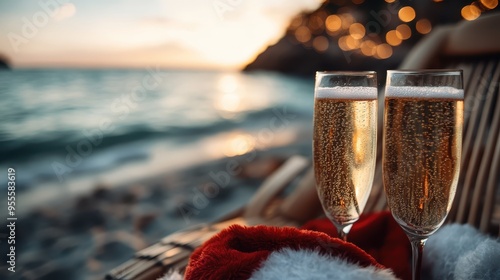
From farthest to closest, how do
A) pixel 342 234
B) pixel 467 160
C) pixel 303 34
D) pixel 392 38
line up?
pixel 303 34 → pixel 392 38 → pixel 467 160 → pixel 342 234

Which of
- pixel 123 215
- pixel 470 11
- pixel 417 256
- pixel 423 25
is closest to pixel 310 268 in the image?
pixel 417 256

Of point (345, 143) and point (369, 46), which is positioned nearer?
point (345, 143)

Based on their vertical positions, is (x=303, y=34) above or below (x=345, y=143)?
above

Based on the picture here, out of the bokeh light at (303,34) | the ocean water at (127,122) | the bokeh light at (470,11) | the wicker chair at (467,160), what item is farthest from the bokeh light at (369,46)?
the wicker chair at (467,160)

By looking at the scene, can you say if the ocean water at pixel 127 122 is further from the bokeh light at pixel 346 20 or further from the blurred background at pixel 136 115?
the bokeh light at pixel 346 20

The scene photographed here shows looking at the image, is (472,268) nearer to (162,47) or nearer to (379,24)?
(162,47)

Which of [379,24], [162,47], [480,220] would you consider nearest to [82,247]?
[162,47]

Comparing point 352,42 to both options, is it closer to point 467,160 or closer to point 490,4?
point 490,4

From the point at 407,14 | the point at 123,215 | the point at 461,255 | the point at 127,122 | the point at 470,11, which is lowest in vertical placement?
the point at 123,215
